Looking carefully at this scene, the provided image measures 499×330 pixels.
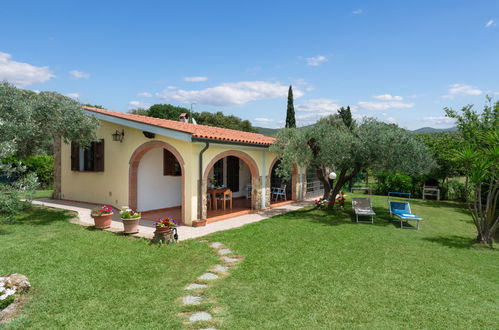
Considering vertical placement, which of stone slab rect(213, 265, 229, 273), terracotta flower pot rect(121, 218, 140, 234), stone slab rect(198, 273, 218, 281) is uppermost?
terracotta flower pot rect(121, 218, 140, 234)

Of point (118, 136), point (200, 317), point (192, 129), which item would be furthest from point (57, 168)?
point (200, 317)

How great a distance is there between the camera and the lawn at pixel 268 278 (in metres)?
3.79

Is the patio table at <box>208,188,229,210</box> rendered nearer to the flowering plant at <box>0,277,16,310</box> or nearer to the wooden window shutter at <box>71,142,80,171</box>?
the wooden window shutter at <box>71,142,80,171</box>

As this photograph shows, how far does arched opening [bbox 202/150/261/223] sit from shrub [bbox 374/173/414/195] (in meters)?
10.2

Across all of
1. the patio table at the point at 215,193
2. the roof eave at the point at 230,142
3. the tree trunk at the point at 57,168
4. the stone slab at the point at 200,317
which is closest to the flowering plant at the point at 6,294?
the stone slab at the point at 200,317

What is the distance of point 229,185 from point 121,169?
5847mm

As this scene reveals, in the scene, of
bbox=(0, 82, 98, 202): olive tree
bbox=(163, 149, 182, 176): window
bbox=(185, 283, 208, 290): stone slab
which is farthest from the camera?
bbox=(163, 149, 182, 176): window

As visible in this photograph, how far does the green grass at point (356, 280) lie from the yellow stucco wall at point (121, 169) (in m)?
2.25

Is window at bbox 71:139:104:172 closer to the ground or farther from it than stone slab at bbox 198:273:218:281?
farther from it

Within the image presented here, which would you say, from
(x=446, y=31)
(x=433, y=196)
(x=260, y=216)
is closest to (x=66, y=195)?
(x=260, y=216)

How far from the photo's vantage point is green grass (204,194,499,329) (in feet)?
12.5

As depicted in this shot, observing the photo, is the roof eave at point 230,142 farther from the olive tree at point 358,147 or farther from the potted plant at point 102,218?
the potted plant at point 102,218

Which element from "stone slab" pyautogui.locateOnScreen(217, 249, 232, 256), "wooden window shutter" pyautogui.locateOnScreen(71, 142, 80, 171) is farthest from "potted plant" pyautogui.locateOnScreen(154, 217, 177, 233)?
"wooden window shutter" pyautogui.locateOnScreen(71, 142, 80, 171)

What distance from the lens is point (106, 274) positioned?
5.17 meters
